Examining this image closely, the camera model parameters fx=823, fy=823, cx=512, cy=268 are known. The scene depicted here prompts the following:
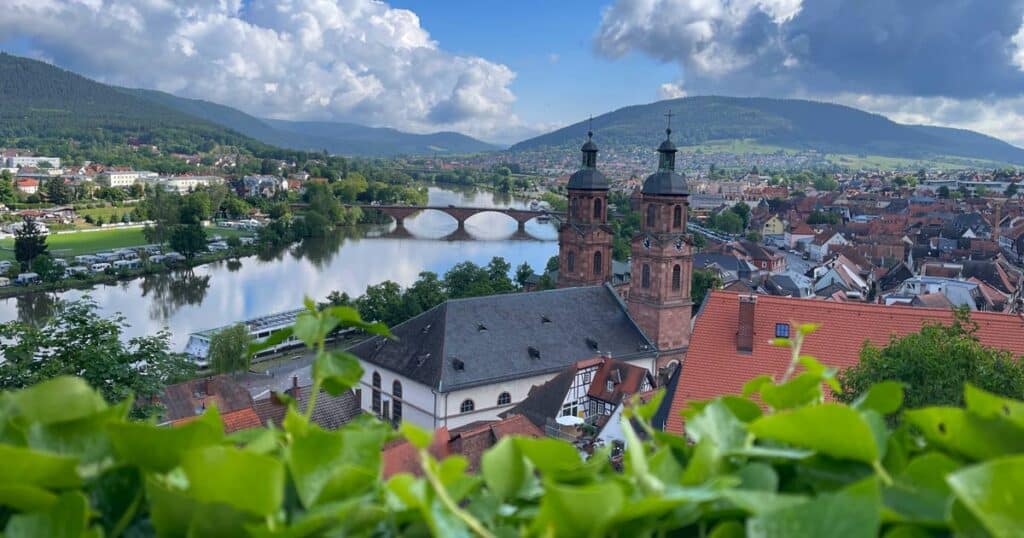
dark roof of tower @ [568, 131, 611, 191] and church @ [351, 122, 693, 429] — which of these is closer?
church @ [351, 122, 693, 429]

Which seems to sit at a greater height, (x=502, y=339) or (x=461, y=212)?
(x=461, y=212)

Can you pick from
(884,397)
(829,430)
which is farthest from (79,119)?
(829,430)

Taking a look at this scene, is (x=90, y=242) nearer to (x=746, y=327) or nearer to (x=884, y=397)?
(x=746, y=327)

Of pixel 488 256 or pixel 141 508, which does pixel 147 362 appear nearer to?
pixel 141 508

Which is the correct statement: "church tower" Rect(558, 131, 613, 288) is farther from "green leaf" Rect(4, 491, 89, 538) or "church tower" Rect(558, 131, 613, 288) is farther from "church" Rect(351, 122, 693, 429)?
"green leaf" Rect(4, 491, 89, 538)

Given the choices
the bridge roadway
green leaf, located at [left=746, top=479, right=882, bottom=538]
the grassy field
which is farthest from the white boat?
the bridge roadway

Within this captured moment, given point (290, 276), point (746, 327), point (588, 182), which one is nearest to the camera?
point (746, 327)
